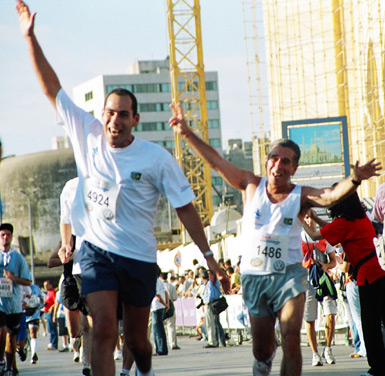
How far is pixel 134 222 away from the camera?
640cm

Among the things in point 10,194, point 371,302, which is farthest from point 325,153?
point 10,194

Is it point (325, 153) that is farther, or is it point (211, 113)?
point (211, 113)

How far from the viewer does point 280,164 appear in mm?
7070

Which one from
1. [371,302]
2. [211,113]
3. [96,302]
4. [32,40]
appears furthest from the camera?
[211,113]

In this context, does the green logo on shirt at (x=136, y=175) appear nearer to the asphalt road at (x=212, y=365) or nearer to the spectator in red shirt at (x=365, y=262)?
the spectator in red shirt at (x=365, y=262)

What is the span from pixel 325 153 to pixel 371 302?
30.7 metres

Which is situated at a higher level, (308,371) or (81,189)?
(81,189)

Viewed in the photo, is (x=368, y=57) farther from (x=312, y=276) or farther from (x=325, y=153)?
(x=312, y=276)

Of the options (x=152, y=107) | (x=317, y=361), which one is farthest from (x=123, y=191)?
(x=152, y=107)

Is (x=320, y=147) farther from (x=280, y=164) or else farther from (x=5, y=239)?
(x=280, y=164)

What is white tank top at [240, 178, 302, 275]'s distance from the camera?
22.7 ft

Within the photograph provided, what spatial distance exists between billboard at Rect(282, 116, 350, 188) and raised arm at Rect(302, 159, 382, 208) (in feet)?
104

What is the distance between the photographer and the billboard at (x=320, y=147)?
3869 cm

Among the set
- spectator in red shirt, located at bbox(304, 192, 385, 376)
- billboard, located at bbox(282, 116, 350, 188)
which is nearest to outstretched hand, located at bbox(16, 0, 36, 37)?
spectator in red shirt, located at bbox(304, 192, 385, 376)
